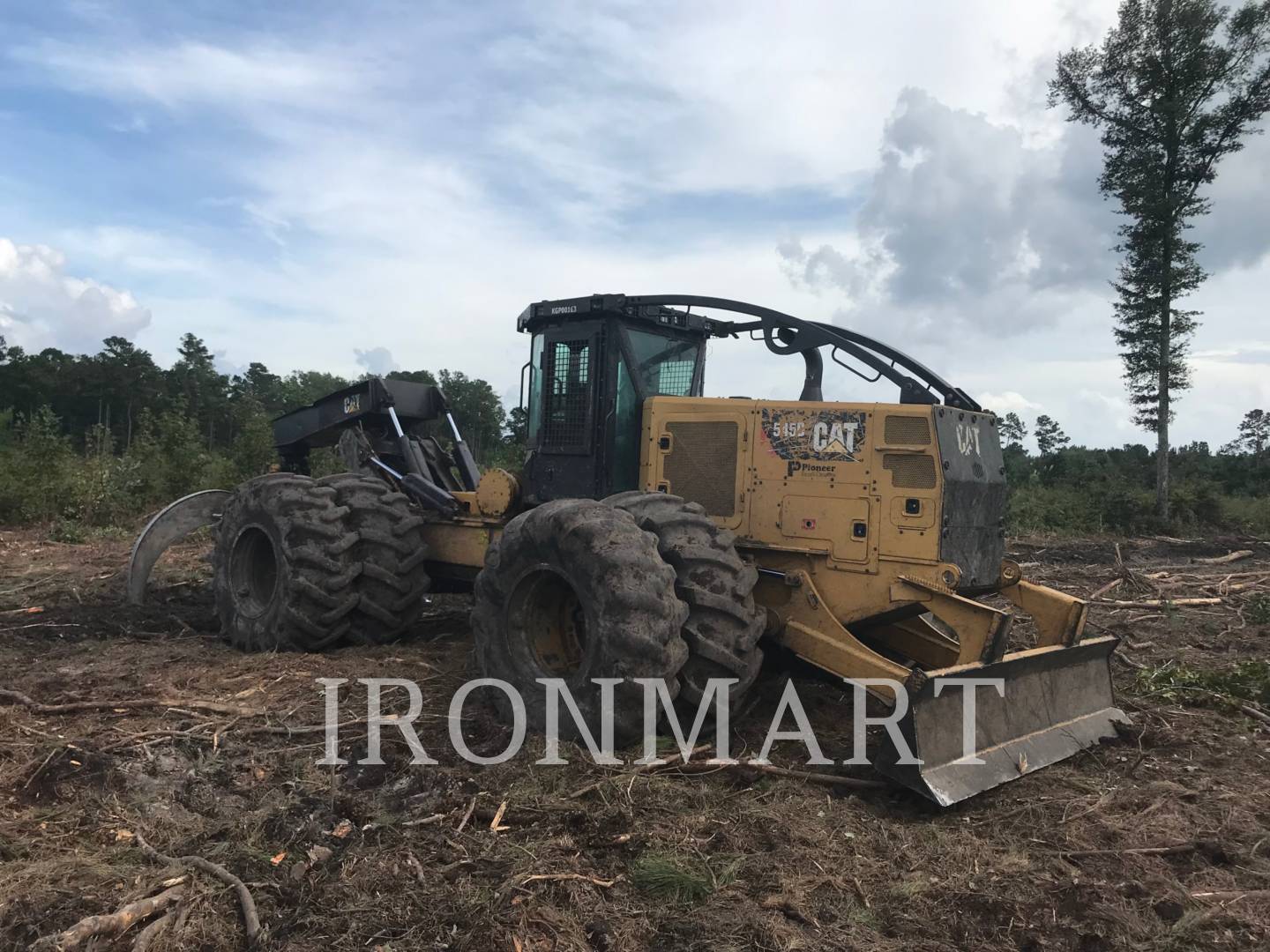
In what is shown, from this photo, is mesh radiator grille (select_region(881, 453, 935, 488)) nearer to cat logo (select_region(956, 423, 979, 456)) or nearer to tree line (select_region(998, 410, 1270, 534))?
cat logo (select_region(956, 423, 979, 456))

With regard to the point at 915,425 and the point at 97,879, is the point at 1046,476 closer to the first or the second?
the point at 915,425

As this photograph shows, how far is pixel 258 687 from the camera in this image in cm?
603

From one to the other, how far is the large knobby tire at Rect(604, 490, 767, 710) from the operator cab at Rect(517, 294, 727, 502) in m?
1.42

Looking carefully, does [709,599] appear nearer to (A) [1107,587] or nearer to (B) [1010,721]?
(B) [1010,721]

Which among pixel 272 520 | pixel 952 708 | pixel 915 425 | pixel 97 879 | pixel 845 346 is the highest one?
pixel 845 346

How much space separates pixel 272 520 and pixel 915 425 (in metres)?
4.84

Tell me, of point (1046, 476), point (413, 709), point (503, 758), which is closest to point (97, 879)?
point (503, 758)

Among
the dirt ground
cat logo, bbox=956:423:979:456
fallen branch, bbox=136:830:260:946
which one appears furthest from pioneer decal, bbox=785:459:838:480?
fallen branch, bbox=136:830:260:946

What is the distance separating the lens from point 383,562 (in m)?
7.22

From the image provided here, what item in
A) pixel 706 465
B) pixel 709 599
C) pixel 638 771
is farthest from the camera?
pixel 706 465

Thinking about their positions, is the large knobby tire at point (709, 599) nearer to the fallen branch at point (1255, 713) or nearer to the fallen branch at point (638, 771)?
the fallen branch at point (638, 771)

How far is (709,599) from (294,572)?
357cm

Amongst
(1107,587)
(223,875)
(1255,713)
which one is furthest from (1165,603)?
(223,875)

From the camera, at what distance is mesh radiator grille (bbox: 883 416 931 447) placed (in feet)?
17.7
